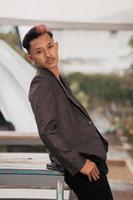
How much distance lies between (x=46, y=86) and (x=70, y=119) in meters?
0.15

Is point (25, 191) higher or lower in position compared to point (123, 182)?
higher

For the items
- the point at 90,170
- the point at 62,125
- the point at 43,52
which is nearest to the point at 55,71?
the point at 43,52

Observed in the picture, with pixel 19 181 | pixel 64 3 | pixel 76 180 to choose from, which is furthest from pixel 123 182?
pixel 76 180

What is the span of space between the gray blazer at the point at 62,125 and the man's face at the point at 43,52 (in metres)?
0.03

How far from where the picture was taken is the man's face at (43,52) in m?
1.80

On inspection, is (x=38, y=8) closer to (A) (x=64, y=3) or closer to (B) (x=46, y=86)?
(A) (x=64, y=3)

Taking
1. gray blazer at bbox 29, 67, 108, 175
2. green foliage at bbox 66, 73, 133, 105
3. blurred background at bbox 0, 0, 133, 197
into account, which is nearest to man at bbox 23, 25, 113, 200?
gray blazer at bbox 29, 67, 108, 175

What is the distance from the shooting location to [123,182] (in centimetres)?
385

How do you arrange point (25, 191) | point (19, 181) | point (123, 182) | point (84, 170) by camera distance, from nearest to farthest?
point (84, 170) → point (19, 181) → point (25, 191) → point (123, 182)

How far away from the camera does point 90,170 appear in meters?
1.73

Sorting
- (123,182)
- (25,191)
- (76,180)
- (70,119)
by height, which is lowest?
(123,182)

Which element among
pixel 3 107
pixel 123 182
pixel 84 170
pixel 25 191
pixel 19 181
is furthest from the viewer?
pixel 123 182

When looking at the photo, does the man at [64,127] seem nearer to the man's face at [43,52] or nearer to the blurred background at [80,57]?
the man's face at [43,52]

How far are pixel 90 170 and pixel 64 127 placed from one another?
19cm
